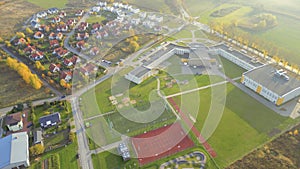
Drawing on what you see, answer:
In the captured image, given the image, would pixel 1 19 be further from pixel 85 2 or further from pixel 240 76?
pixel 240 76

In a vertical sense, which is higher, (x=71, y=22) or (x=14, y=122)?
(x=71, y=22)

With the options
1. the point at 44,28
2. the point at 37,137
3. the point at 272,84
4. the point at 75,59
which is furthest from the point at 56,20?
the point at 272,84

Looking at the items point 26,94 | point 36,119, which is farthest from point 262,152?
point 26,94

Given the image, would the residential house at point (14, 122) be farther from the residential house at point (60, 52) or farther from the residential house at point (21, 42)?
the residential house at point (21, 42)

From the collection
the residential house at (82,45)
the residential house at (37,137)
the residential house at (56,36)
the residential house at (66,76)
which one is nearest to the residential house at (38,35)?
the residential house at (56,36)

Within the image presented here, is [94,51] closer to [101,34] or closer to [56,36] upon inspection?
[101,34]
